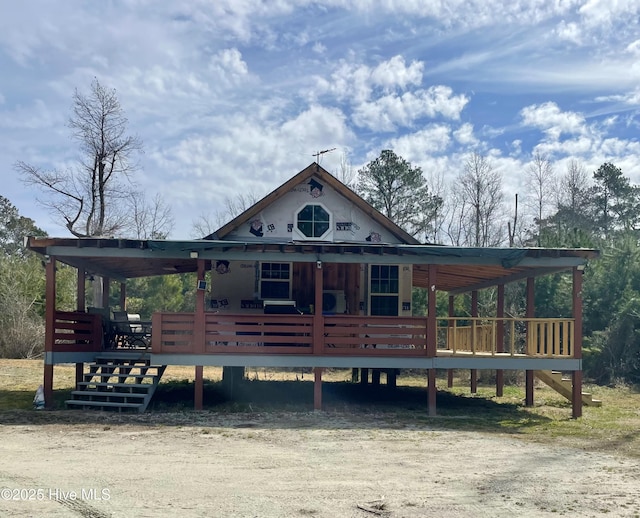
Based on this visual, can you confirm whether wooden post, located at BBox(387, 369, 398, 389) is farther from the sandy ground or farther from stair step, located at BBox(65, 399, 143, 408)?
stair step, located at BBox(65, 399, 143, 408)

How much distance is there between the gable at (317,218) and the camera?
17.8 m

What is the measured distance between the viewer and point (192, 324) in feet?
49.1

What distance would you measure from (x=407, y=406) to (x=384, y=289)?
3.15m

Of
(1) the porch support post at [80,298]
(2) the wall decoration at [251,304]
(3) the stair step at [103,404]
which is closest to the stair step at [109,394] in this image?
(3) the stair step at [103,404]

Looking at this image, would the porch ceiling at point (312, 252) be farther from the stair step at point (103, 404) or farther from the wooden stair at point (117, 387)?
the stair step at point (103, 404)

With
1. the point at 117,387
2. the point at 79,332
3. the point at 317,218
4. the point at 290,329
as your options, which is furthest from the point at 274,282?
the point at 117,387

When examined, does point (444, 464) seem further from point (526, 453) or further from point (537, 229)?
point (537, 229)

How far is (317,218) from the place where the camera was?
707 inches

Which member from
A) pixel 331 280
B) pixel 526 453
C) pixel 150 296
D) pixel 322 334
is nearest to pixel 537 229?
pixel 150 296

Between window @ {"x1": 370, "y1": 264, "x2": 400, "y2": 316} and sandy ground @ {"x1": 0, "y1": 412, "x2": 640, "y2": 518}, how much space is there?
5529 mm

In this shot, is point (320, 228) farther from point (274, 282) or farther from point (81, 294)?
point (81, 294)

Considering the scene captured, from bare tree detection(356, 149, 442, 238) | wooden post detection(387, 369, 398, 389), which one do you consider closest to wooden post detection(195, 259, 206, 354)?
wooden post detection(387, 369, 398, 389)

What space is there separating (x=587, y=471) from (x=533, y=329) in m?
6.37

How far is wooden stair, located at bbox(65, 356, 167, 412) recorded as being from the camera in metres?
14.4
